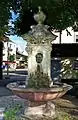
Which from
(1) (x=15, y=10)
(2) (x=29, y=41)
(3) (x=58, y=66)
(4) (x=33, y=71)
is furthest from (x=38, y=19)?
(3) (x=58, y=66)

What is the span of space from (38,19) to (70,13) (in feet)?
8.74

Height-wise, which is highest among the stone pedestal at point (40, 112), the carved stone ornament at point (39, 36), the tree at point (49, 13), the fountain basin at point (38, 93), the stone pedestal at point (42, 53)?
the tree at point (49, 13)

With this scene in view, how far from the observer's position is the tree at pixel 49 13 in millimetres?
12485

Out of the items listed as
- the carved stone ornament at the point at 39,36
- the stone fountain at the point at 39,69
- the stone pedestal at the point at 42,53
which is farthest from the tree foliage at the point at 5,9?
the stone pedestal at the point at 42,53

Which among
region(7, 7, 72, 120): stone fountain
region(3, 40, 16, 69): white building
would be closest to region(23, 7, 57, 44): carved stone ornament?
region(7, 7, 72, 120): stone fountain

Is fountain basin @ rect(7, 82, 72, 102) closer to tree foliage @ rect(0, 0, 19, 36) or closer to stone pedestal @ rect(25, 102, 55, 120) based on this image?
stone pedestal @ rect(25, 102, 55, 120)

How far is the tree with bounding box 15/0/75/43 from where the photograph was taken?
12485 millimetres

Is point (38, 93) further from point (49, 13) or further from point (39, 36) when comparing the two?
point (49, 13)

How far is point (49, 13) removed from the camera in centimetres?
1395

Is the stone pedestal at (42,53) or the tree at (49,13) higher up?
the tree at (49,13)

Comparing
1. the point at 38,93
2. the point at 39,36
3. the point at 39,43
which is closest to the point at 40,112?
the point at 38,93

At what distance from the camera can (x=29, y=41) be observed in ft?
40.0

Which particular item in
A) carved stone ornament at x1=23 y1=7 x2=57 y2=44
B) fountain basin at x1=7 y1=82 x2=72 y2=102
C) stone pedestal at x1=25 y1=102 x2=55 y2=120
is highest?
carved stone ornament at x1=23 y1=7 x2=57 y2=44

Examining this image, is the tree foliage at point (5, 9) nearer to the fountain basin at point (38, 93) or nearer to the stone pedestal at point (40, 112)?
the fountain basin at point (38, 93)
